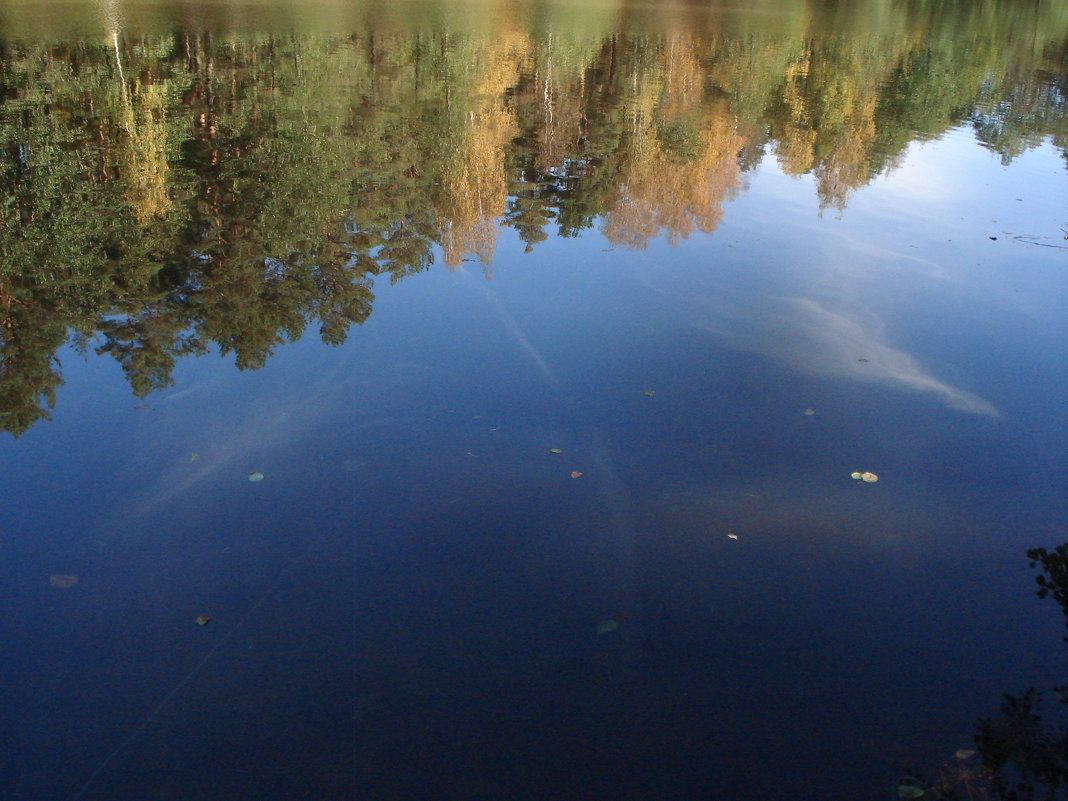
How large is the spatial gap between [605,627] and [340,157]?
1040 cm

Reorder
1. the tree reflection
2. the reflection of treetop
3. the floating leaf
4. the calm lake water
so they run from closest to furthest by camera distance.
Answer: the tree reflection → the calm lake water → the floating leaf → the reflection of treetop

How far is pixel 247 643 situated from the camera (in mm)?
4945

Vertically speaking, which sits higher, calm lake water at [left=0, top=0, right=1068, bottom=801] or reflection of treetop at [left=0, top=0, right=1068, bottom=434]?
reflection of treetop at [left=0, top=0, right=1068, bottom=434]

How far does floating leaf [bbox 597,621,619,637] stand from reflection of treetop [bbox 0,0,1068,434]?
14.5 ft

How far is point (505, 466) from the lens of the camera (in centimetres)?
665

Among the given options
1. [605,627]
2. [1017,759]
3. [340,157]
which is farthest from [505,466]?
[340,157]

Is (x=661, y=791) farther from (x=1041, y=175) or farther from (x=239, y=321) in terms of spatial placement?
(x=1041, y=175)

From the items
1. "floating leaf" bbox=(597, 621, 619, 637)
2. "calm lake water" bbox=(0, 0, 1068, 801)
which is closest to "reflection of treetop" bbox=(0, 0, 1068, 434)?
"calm lake water" bbox=(0, 0, 1068, 801)

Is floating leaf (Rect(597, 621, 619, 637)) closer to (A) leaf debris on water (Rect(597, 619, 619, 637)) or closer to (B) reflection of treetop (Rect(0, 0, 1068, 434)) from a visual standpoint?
(A) leaf debris on water (Rect(597, 619, 619, 637))

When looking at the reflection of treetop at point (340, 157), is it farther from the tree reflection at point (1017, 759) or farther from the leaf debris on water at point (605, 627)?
the tree reflection at point (1017, 759)

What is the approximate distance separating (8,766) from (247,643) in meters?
1.22

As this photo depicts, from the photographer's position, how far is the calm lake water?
14.8 ft

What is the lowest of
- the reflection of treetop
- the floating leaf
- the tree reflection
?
the tree reflection

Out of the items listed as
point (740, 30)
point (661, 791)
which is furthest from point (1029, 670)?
point (740, 30)
